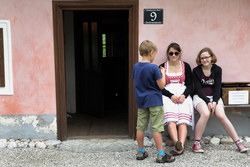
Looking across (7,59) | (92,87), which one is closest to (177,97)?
(92,87)

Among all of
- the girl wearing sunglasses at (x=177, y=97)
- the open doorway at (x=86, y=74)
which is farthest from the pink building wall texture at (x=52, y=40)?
the open doorway at (x=86, y=74)

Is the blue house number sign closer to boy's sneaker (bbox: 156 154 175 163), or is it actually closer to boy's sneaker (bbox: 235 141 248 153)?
boy's sneaker (bbox: 156 154 175 163)

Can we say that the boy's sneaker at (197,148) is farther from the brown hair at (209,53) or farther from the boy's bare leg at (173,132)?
the brown hair at (209,53)

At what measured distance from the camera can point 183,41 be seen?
4285 mm

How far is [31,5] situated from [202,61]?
2624 mm

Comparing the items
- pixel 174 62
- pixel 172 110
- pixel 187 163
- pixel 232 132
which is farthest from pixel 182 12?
pixel 187 163

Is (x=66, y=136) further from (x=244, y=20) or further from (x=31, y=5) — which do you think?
(x=244, y=20)

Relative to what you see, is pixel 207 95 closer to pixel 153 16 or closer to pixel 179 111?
pixel 179 111

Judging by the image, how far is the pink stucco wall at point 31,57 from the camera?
4145mm

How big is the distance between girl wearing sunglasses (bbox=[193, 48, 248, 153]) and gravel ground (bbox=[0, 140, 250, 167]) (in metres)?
0.20

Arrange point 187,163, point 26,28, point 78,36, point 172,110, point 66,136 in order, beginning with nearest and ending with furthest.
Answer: point 187,163, point 172,110, point 26,28, point 66,136, point 78,36

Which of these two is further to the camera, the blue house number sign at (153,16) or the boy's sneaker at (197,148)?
the blue house number sign at (153,16)

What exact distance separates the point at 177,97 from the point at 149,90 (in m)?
0.67

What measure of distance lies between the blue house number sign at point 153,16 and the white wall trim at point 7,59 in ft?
6.71
